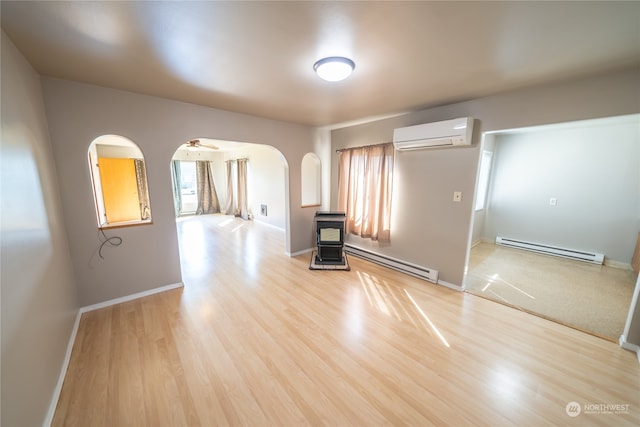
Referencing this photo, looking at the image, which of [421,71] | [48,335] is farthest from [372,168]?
[48,335]

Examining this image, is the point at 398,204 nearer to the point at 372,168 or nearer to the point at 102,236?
the point at 372,168

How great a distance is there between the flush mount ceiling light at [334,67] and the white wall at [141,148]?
180 cm

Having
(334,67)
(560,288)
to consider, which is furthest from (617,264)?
(334,67)

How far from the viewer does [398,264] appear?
3395 mm

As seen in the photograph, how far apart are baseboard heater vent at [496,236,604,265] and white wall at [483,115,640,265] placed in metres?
0.10

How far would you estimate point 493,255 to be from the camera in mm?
4133

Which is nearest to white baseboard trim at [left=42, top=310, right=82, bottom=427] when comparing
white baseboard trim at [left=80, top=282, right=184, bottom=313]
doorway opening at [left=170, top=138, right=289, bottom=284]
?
white baseboard trim at [left=80, top=282, right=184, bottom=313]

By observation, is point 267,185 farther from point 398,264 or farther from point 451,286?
point 451,286

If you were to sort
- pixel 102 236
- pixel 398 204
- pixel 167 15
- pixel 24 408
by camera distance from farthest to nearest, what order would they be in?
pixel 398 204, pixel 102 236, pixel 167 15, pixel 24 408

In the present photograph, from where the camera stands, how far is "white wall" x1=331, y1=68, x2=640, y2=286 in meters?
1.89

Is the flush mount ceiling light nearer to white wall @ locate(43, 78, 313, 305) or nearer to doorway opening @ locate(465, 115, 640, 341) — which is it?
white wall @ locate(43, 78, 313, 305)

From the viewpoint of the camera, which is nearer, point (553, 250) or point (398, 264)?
point (398, 264)

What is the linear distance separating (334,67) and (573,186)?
15.8 feet

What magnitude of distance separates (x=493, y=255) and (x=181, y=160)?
916 cm
